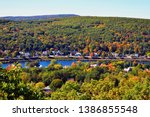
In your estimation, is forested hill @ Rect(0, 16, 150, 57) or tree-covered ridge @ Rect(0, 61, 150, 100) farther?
forested hill @ Rect(0, 16, 150, 57)

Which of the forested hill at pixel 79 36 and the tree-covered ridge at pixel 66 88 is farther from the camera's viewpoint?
the forested hill at pixel 79 36

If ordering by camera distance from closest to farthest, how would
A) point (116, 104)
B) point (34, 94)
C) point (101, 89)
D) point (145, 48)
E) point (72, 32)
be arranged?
point (116, 104), point (34, 94), point (101, 89), point (145, 48), point (72, 32)

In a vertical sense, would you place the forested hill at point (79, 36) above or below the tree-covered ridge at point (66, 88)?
below

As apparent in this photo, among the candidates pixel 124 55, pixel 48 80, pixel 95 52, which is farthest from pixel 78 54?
pixel 48 80

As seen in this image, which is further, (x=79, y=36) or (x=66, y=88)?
(x=79, y=36)

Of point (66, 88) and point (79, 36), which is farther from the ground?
point (66, 88)

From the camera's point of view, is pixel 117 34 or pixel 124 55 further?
pixel 117 34

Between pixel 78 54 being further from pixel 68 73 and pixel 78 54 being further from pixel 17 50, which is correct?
pixel 68 73

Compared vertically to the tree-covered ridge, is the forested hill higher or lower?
lower
